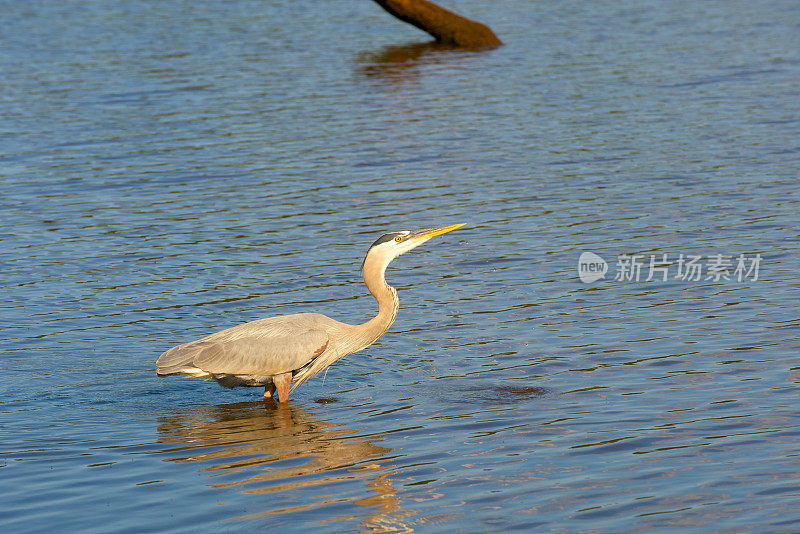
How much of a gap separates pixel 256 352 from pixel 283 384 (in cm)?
39

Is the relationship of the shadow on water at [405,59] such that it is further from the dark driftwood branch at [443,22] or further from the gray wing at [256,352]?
the gray wing at [256,352]

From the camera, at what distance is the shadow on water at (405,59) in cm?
2792

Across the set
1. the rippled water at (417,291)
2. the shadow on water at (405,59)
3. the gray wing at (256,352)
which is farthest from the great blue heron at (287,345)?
the shadow on water at (405,59)

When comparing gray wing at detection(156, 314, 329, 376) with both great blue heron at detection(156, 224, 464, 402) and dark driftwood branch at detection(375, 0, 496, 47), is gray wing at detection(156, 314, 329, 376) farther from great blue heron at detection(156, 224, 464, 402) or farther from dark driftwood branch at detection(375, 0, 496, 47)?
dark driftwood branch at detection(375, 0, 496, 47)

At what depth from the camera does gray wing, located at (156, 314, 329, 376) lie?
9695mm

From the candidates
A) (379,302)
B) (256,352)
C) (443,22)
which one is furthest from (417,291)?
(443,22)

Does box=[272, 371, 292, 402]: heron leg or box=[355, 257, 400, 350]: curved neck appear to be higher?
box=[355, 257, 400, 350]: curved neck

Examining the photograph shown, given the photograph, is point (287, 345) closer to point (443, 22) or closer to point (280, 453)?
point (280, 453)

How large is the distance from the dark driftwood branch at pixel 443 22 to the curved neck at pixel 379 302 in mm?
22590

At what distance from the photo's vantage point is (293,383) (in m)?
10.1

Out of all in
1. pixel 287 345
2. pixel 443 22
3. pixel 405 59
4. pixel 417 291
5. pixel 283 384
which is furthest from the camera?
pixel 443 22

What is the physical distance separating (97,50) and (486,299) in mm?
21800

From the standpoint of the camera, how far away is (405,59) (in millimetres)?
30703

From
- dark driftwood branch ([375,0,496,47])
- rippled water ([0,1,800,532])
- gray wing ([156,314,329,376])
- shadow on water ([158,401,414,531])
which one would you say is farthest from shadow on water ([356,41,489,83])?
shadow on water ([158,401,414,531])
